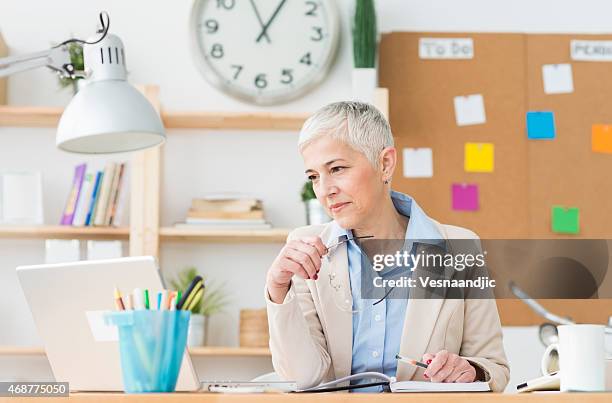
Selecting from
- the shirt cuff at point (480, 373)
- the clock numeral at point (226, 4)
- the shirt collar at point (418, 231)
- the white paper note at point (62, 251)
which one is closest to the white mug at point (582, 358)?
the shirt cuff at point (480, 373)

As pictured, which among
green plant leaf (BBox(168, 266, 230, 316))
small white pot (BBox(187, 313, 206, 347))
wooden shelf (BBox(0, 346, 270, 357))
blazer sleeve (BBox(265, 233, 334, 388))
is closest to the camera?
blazer sleeve (BBox(265, 233, 334, 388))

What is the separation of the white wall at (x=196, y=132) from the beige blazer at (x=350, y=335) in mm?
1643

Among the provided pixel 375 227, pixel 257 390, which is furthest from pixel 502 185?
pixel 257 390

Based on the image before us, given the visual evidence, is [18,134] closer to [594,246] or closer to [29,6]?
[29,6]

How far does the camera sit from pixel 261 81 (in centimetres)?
380

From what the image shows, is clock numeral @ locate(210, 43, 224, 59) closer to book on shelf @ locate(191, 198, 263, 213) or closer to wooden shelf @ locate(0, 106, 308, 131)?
wooden shelf @ locate(0, 106, 308, 131)

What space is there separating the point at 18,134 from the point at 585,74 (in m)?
2.26

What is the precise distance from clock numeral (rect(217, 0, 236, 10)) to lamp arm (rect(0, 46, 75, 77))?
72.4 inches

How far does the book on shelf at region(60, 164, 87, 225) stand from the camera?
3537 millimetres

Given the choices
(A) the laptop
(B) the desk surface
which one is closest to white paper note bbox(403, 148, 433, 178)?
(A) the laptop

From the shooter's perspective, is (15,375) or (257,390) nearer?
(257,390)

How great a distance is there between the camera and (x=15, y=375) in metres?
3.58

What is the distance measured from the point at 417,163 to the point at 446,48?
0.49 metres

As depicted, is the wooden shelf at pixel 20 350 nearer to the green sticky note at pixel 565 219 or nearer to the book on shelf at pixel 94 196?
the book on shelf at pixel 94 196
